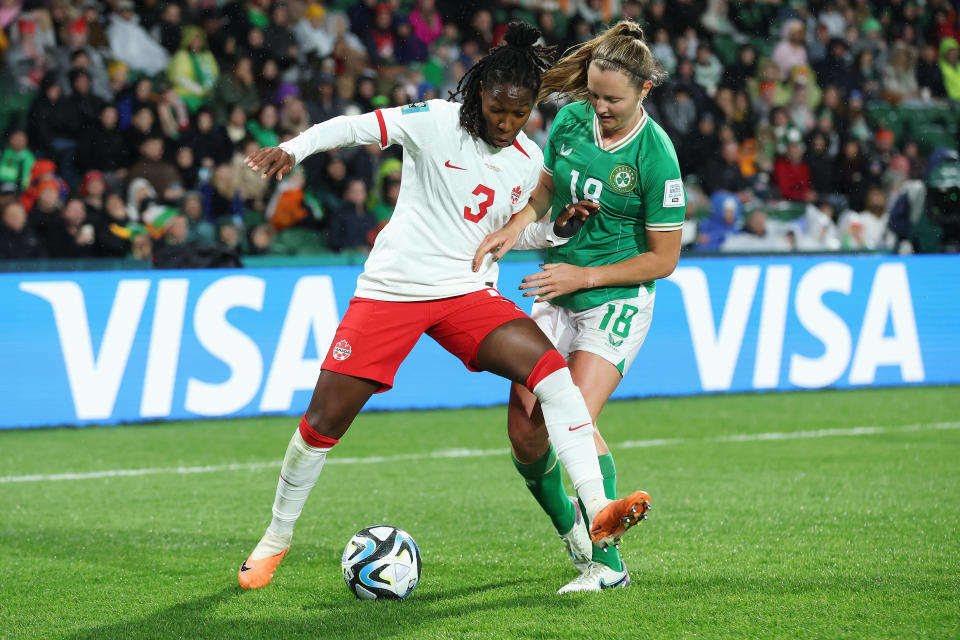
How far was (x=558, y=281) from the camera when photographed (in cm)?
438

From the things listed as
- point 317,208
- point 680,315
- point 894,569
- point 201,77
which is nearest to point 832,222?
point 680,315

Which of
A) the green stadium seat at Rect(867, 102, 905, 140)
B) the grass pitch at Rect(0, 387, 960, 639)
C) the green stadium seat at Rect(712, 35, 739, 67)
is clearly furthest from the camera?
the green stadium seat at Rect(867, 102, 905, 140)

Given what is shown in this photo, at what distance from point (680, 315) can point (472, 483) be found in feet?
13.8

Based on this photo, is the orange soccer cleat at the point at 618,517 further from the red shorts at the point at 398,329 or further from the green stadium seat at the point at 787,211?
the green stadium seat at the point at 787,211

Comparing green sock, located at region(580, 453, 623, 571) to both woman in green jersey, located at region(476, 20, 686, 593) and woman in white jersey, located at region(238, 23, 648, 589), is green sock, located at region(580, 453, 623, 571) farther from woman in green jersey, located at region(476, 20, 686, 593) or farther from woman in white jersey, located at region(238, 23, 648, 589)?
woman in white jersey, located at region(238, 23, 648, 589)

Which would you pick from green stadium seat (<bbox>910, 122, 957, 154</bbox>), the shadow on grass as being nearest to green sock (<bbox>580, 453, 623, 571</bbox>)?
the shadow on grass

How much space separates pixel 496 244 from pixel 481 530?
1.73m

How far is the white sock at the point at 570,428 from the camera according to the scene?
13.4 ft

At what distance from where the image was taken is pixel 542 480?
14.9 ft

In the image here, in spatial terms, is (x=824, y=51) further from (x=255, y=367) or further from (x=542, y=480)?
(x=542, y=480)

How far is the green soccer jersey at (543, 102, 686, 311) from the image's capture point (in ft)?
14.3

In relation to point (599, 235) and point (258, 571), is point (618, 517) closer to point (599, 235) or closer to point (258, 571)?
point (599, 235)

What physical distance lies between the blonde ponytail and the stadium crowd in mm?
5375

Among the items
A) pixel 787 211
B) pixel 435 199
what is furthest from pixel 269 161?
pixel 787 211
